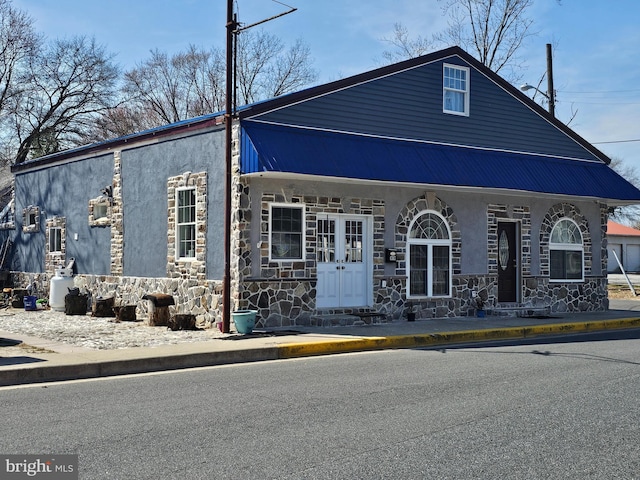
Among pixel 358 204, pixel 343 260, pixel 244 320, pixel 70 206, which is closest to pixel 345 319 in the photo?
pixel 343 260

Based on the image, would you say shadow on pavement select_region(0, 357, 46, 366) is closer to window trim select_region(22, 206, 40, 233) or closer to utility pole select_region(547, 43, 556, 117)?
window trim select_region(22, 206, 40, 233)

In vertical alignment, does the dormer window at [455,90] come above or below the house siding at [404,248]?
above

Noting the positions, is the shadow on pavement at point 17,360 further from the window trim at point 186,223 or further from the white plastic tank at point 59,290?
the white plastic tank at point 59,290

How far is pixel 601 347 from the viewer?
14.0m

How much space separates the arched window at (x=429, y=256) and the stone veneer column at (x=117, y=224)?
25.0 feet

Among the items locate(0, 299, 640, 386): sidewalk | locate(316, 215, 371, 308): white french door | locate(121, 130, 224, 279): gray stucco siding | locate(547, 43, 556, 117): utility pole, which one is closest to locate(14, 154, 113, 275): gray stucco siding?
locate(121, 130, 224, 279): gray stucco siding

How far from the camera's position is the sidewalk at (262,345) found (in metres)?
11.0

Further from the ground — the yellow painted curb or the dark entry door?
the dark entry door

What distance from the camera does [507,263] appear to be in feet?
67.9

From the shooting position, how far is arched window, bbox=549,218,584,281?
21.6 meters

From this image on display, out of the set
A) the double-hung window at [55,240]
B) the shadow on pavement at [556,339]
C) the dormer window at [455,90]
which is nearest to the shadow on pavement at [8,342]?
the shadow on pavement at [556,339]

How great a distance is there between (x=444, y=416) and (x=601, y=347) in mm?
7273

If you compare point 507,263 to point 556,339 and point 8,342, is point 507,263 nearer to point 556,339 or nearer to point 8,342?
point 556,339

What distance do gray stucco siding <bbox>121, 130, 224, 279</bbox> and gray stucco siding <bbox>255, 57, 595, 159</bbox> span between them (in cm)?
179
